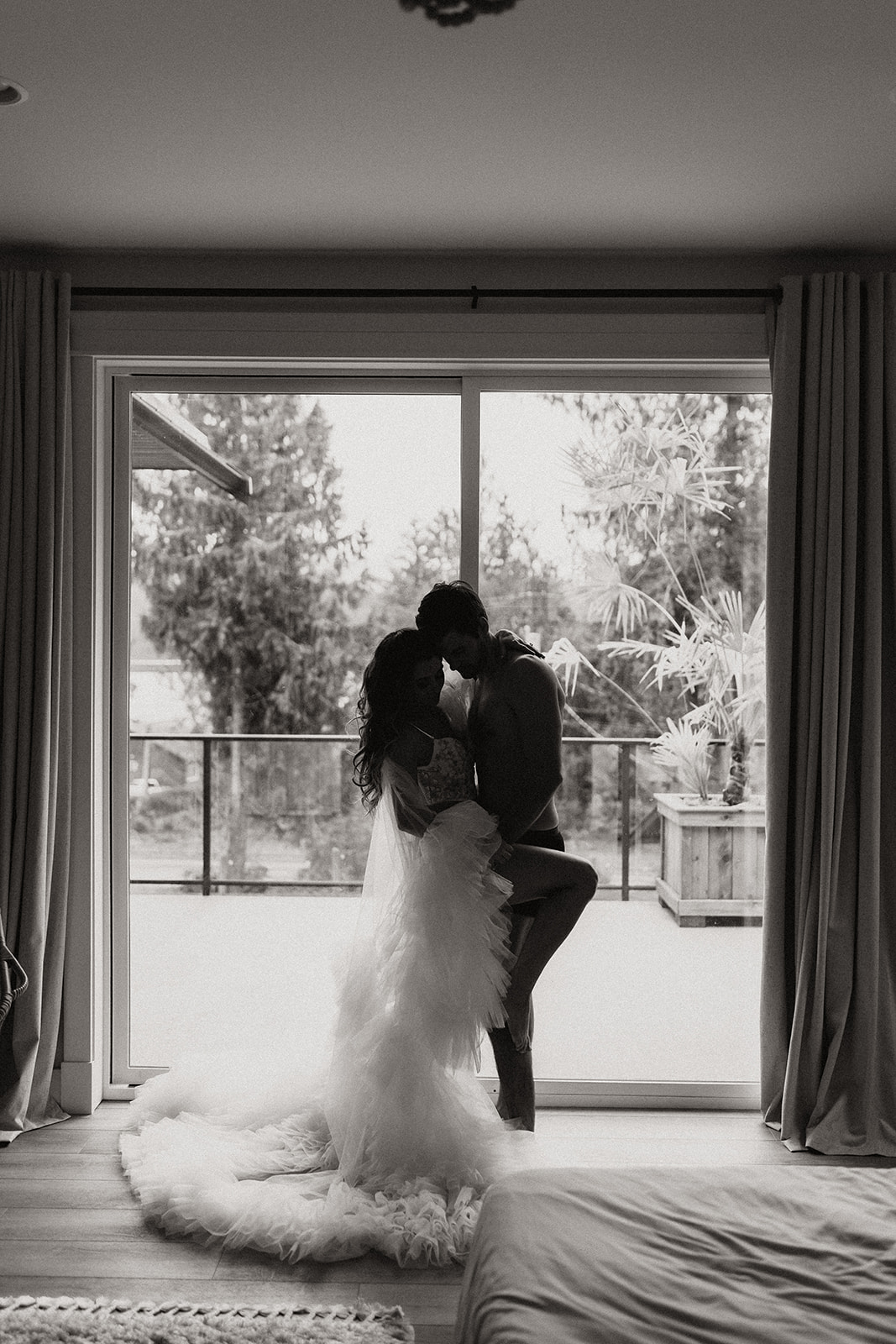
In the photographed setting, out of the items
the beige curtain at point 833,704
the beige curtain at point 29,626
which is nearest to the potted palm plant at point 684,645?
the beige curtain at point 833,704

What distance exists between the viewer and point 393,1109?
9.97ft

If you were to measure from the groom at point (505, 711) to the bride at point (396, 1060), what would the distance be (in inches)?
2.5

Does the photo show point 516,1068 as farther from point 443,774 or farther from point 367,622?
point 367,622

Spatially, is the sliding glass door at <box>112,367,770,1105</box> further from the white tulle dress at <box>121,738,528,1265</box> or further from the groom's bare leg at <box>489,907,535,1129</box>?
the white tulle dress at <box>121,738,528,1265</box>

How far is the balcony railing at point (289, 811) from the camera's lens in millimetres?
3922

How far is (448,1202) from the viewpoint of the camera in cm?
291

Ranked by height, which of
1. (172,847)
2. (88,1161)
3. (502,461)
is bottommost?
(88,1161)

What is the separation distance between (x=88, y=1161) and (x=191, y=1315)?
3.30 ft

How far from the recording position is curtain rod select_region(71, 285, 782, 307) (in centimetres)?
364

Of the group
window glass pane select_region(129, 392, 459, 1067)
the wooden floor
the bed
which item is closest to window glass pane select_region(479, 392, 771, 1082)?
the wooden floor

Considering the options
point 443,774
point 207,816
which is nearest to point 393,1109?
point 443,774

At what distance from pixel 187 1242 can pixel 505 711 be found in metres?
1.56

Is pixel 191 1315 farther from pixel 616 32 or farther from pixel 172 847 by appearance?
pixel 616 32

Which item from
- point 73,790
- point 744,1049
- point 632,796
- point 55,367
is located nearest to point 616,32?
point 55,367
